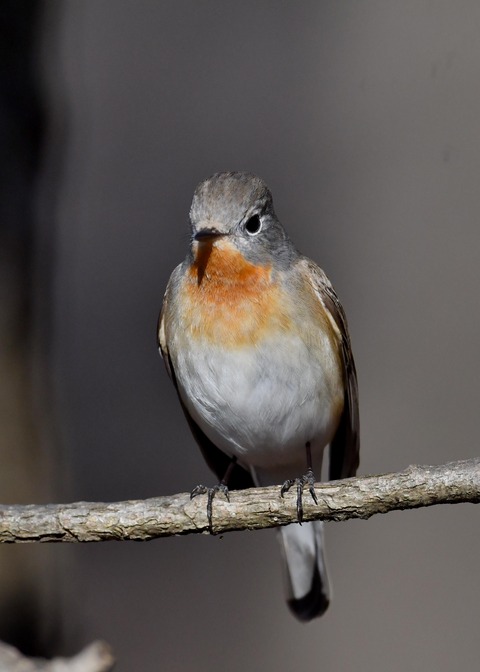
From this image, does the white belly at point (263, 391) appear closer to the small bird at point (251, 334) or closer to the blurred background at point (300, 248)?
the small bird at point (251, 334)

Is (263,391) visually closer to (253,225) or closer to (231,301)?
(231,301)

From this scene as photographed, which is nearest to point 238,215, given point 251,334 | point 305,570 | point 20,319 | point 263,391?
point 251,334

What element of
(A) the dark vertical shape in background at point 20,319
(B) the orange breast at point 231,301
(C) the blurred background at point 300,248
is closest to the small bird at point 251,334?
(B) the orange breast at point 231,301

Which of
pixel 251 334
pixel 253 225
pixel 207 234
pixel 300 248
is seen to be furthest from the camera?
pixel 300 248

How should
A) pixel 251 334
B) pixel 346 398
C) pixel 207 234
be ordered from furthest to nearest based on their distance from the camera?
pixel 346 398 → pixel 251 334 → pixel 207 234

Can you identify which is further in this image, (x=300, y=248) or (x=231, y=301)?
(x=300, y=248)

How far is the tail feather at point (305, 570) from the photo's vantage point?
17.2 feet

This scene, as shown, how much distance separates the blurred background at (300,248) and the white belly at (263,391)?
2232 millimetres

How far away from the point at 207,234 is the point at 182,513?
3.54 feet

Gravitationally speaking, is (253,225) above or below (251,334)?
above

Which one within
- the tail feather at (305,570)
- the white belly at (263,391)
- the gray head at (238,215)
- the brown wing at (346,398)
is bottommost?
the tail feather at (305,570)

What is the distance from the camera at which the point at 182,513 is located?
380 centimetres

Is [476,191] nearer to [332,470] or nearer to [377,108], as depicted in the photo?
[377,108]

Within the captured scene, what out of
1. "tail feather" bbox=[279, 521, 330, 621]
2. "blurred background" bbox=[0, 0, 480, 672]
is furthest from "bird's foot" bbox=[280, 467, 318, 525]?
"blurred background" bbox=[0, 0, 480, 672]
